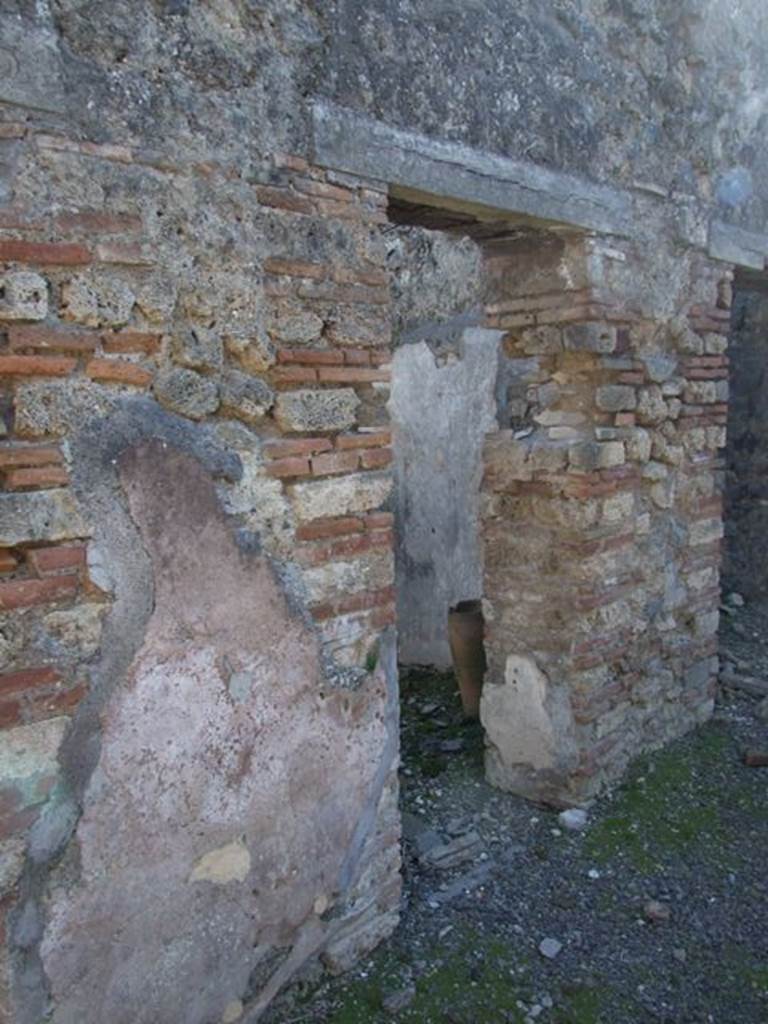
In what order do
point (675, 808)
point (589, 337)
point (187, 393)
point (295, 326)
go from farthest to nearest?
1. point (675, 808)
2. point (589, 337)
3. point (295, 326)
4. point (187, 393)

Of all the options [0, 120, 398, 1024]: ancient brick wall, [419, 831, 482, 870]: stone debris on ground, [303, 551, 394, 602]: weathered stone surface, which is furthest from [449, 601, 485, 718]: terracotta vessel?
[303, 551, 394, 602]: weathered stone surface

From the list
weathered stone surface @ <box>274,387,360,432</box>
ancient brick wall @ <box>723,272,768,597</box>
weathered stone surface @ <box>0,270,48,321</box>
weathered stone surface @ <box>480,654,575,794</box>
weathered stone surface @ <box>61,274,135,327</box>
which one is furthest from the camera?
ancient brick wall @ <box>723,272,768,597</box>

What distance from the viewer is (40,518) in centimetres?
213

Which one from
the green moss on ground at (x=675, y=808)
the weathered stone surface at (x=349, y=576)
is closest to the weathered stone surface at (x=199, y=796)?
the weathered stone surface at (x=349, y=576)

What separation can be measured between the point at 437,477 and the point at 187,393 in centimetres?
383

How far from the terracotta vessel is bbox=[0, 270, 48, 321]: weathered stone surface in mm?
3210

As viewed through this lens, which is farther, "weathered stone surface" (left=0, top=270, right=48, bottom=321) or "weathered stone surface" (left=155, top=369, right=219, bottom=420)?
"weathered stone surface" (left=155, top=369, right=219, bottom=420)

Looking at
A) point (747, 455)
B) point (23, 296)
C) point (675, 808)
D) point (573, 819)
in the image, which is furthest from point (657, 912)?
point (747, 455)

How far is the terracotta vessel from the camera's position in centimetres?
486

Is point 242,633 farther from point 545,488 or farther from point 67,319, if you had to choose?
point 545,488

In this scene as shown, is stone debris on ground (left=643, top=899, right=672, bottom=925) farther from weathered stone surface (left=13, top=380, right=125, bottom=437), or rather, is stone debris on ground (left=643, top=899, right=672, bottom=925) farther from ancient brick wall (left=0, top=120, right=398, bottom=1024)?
weathered stone surface (left=13, top=380, right=125, bottom=437)

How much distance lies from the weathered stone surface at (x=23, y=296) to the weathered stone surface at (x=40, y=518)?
42 cm

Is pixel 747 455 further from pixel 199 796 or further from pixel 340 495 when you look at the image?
pixel 199 796

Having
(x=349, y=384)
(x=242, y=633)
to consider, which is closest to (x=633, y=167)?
(x=349, y=384)
